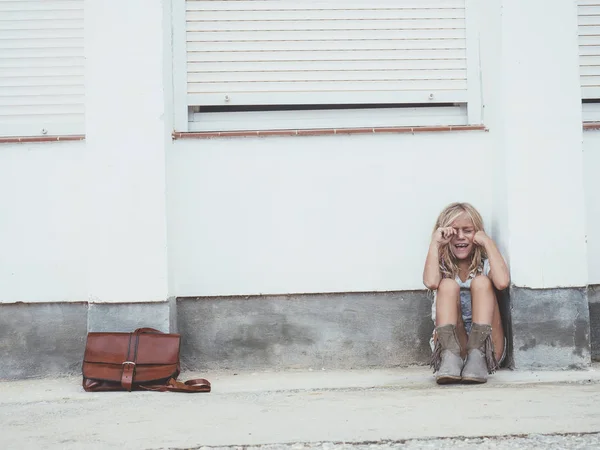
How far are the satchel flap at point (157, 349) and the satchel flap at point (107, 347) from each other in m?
0.08

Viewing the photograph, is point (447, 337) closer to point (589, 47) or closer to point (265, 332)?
point (265, 332)

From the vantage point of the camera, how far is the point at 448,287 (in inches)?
183

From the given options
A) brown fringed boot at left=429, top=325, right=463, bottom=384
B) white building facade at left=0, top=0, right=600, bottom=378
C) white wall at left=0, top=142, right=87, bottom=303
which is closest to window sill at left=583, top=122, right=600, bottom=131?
white building facade at left=0, top=0, right=600, bottom=378

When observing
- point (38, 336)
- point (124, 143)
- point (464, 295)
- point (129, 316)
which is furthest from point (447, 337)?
point (38, 336)

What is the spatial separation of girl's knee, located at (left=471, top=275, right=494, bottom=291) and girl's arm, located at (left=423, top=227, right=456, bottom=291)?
0.21 m

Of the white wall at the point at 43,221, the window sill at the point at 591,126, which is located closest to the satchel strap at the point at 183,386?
the white wall at the point at 43,221

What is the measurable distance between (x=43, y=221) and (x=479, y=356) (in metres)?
2.66

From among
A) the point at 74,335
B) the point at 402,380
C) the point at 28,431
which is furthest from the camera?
the point at 74,335

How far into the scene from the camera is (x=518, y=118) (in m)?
4.89

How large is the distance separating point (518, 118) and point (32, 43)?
2.98 metres

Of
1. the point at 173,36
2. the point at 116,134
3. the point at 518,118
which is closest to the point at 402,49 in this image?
the point at 518,118

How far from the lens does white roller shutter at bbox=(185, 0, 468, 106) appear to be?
5.23m

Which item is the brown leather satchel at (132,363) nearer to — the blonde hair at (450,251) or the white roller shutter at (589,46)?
the blonde hair at (450,251)

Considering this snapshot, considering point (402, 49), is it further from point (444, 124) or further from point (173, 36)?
point (173, 36)
